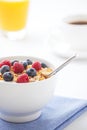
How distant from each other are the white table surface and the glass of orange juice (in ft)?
0.11

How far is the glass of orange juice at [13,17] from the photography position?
A: 1.68 meters

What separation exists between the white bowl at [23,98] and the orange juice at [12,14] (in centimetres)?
67

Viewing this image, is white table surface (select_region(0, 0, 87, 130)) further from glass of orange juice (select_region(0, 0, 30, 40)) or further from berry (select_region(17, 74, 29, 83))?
berry (select_region(17, 74, 29, 83))

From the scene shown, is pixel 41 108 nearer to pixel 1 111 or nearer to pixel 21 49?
pixel 1 111

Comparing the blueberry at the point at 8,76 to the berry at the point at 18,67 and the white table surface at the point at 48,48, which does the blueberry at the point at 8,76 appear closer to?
the berry at the point at 18,67

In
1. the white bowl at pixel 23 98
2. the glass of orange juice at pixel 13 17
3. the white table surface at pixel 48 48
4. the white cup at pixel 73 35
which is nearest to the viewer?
the white bowl at pixel 23 98

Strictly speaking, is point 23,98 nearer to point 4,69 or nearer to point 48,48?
point 4,69

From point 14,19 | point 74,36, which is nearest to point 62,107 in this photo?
point 74,36

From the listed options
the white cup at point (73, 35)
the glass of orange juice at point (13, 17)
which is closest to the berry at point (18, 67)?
the white cup at point (73, 35)

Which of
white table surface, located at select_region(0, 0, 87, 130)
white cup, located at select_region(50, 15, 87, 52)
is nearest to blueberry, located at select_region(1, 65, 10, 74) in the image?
white table surface, located at select_region(0, 0, 87, 130)

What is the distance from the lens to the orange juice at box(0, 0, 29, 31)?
1.68 metres

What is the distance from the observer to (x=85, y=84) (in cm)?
130

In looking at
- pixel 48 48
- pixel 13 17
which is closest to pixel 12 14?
→ pixel 13 17

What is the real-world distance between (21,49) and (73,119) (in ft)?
1.80
